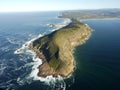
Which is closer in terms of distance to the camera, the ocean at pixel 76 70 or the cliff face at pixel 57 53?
the ocean at pixel 76 70

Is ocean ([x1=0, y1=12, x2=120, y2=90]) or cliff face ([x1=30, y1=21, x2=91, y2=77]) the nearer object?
ocean ([x1=0, y1=12, x2=120, y2=90])

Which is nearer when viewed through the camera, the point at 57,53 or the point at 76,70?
the point at 76,70

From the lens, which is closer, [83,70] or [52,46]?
[83,70]

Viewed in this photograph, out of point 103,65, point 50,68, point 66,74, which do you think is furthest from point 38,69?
point 103,65

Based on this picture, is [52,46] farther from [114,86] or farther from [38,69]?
[114,86]

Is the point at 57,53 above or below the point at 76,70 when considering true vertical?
Answer: above

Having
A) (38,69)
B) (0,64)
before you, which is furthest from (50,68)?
(0,64)

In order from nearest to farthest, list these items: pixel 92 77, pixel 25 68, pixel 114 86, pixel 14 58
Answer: pixel 114 86, pixel 92 77, pixel 25 68, pixel 14 58

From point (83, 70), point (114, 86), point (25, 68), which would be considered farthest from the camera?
point (25, 68)

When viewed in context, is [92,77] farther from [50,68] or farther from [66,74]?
[50,68]
